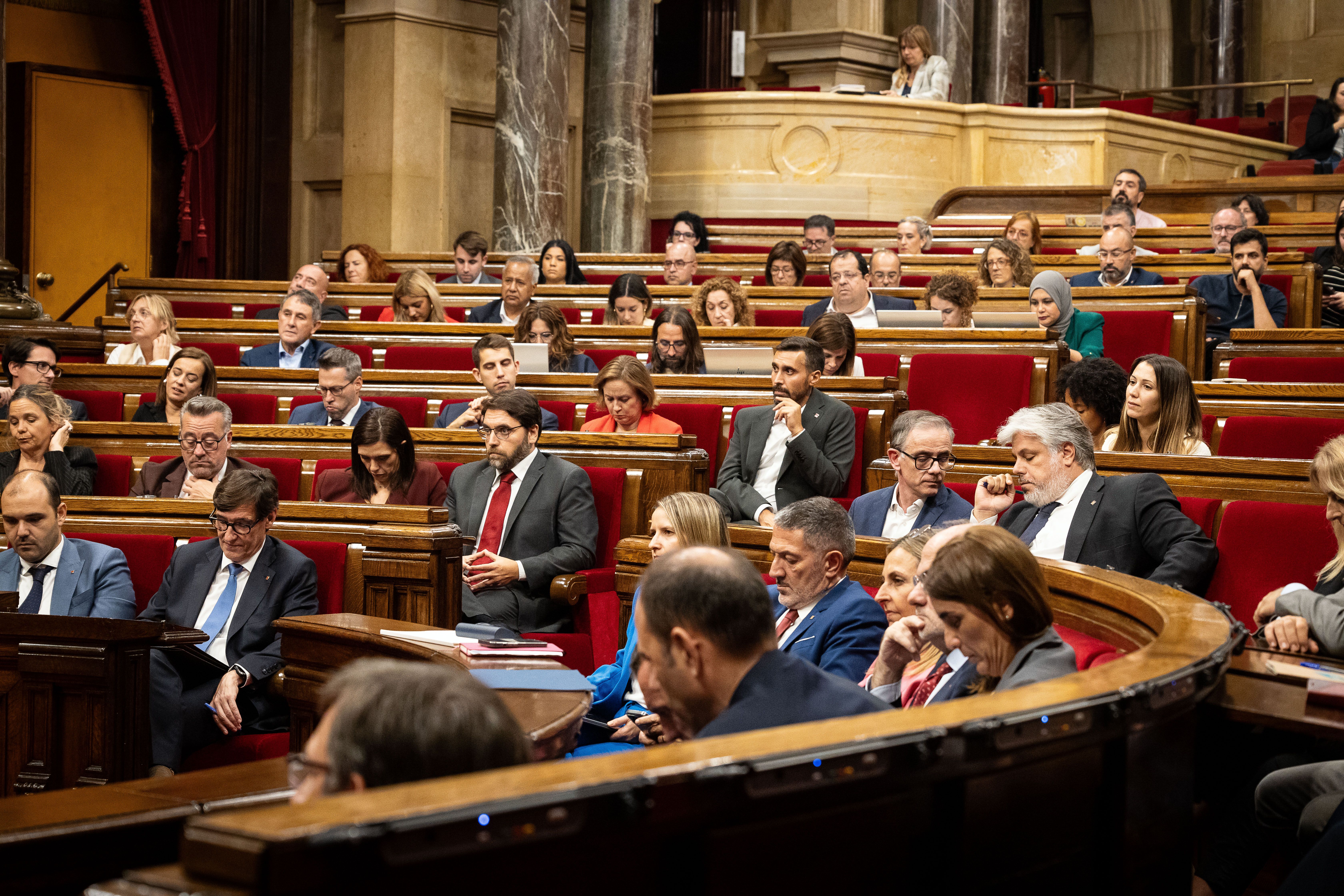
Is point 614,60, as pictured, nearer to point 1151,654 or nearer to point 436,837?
point 1151,654

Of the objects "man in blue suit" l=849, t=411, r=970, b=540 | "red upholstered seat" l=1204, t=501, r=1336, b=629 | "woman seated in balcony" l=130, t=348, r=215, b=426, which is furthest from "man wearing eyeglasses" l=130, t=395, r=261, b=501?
"red upholstered seat" l=1204, t=501, r=1336, b=629

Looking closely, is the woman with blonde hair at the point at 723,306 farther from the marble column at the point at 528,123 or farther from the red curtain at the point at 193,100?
the red curtain at the point at 193,100

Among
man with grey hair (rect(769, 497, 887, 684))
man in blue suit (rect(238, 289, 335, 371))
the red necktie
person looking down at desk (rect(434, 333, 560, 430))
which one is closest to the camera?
man with grey hair (rect(769, 497, 887, 684))

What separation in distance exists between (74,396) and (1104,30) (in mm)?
12020

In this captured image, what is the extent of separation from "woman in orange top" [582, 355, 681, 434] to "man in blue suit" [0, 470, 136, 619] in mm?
1530

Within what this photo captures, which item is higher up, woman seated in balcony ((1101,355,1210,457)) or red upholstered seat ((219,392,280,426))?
woman seated in balcony ((1101,355,1210,457))

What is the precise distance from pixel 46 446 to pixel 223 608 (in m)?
1.38

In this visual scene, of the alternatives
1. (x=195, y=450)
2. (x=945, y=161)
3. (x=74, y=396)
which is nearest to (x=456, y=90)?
(x=945, y=161)

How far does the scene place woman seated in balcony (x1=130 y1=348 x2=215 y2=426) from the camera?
479 centimetres

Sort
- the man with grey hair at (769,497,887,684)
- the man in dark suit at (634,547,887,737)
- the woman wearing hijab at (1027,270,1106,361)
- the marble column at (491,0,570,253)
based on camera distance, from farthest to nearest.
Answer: the marble column at (491,0,570,253) → the woman wearing hijab at (1027,270,1106,361) → the man with grey hair at (769,497,887,684) → the man in dark suit at (634,547,887,737)

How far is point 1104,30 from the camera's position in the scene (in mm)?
14422

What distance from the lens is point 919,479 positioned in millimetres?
3408

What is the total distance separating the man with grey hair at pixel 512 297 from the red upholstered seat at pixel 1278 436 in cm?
308

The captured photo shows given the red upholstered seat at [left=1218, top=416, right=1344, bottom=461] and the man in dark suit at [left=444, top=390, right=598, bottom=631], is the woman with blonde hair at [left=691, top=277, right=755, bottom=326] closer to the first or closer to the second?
the man in dark suit at [left=444, top=390, right=598, bottom=631]
